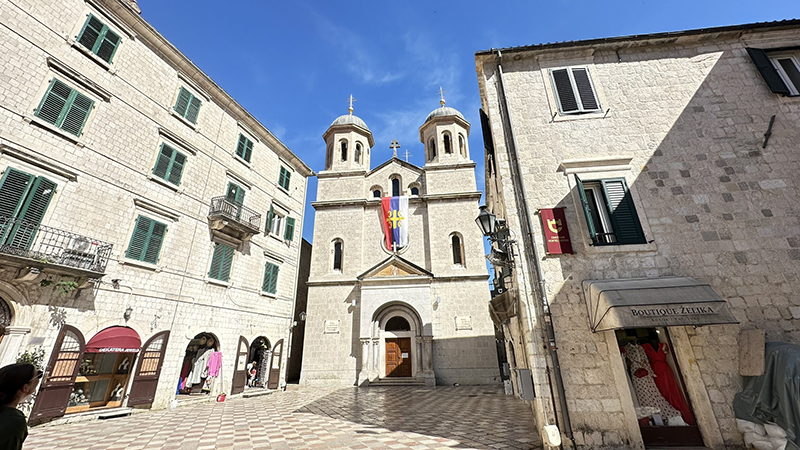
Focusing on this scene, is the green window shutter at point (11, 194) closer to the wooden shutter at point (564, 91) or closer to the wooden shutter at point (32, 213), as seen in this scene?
the wooden shutter at point (32, 213)

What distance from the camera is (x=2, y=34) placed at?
27.2 feet

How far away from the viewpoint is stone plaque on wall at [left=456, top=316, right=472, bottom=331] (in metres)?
16.7

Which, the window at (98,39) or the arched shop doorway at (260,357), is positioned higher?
the window at (98,39)

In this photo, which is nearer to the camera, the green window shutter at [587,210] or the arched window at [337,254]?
the green window shutter at [587,210]

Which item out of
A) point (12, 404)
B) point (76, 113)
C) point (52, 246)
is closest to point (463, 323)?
point (52, 246)

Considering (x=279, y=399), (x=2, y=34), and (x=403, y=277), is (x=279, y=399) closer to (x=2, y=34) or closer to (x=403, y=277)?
(x=403, y=277)

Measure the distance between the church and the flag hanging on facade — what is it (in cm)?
7

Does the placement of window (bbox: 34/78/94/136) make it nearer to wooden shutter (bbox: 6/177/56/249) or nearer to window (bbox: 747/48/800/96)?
wooden shutter (bbox: 6/177/56/249)

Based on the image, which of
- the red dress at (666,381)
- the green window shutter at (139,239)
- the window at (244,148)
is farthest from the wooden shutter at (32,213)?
the red dress at (666,381)

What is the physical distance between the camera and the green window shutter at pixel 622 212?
22.5 feet

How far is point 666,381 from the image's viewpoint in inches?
237

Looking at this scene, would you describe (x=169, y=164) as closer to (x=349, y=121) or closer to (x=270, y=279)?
(x=270, y=279)

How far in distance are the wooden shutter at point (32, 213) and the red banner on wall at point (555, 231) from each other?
40.8ft

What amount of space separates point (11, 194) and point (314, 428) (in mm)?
9379
